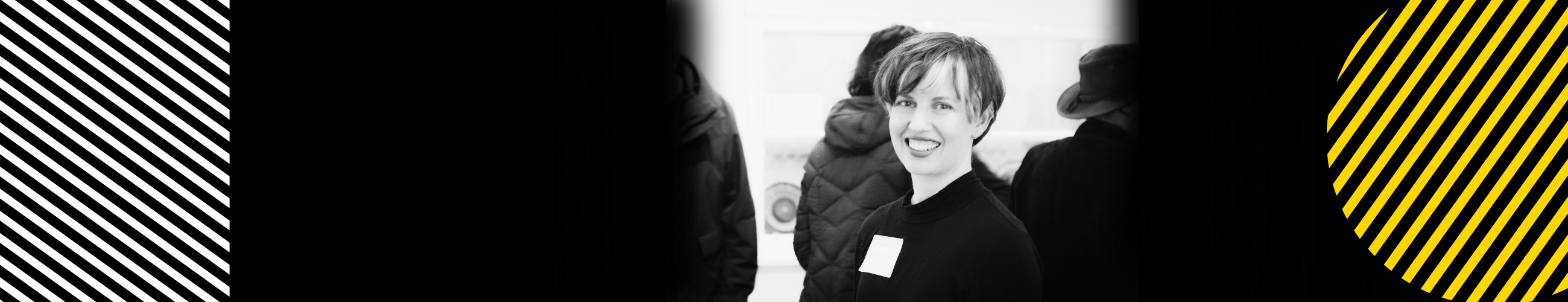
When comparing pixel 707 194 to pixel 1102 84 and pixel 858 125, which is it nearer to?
pixel 858 125

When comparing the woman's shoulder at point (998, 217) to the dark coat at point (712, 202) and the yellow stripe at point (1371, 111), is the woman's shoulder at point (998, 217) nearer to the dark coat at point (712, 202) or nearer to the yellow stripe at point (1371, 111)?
the dark coat at point (712, 202)

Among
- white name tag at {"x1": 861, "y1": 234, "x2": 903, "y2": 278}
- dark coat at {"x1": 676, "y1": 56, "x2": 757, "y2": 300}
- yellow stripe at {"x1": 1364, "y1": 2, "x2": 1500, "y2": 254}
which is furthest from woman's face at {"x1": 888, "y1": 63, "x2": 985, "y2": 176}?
yellow stripe at {"x1": 1364, "y1": 2, "x2": 1500, "y2": 254}

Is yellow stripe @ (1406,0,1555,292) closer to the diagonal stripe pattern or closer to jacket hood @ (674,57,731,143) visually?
the diagonal stripe pattern

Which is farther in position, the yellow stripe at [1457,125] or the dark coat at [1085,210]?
the yellow stripe at [1457,125]

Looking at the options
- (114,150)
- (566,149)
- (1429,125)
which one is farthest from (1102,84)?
(114,150)

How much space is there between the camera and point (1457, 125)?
1.72 m

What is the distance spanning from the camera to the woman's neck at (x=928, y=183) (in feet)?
4.88

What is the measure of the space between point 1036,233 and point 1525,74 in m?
1.16

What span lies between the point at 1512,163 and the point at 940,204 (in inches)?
51.0

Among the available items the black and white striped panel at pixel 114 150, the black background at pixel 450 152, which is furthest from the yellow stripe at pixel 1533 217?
the black and white striped panel at pixel 114 150

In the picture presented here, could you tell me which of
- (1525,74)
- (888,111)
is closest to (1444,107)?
(1525,74)

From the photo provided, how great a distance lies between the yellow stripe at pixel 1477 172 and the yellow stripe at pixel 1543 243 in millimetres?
100

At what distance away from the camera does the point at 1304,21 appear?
66.6 inches

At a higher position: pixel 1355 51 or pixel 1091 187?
pixel 1355 51
